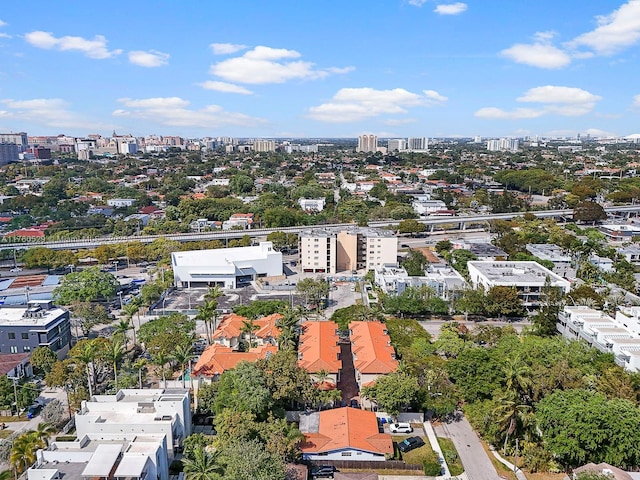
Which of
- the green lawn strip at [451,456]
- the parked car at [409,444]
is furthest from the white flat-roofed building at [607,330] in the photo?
the parked car at [409,444]

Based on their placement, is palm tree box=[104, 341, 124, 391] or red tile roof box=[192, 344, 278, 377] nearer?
palm tree box=[104, 341, 124, 391]

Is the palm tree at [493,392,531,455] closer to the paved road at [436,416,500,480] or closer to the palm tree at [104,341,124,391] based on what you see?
the paved road at [436,416,500,480]

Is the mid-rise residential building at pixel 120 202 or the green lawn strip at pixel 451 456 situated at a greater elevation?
the mid-rise residential building at pixel 120 202

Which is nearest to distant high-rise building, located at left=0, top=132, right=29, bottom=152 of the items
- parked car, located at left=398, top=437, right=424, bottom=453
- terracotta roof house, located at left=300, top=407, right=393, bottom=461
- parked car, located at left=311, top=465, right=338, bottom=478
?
terracotta roof house, located at left=300, top=407, right=393, bottom=461

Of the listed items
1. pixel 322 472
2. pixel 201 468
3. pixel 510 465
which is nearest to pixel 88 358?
pixel 201 468

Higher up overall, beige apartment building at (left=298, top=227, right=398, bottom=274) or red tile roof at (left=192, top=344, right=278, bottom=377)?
beige apartment building at (left=298, top=227, right=398, bottom=274)

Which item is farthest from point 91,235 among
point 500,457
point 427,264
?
point 500,457

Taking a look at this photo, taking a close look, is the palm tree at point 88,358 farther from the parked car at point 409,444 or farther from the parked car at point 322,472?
the parked car at point 409,444
